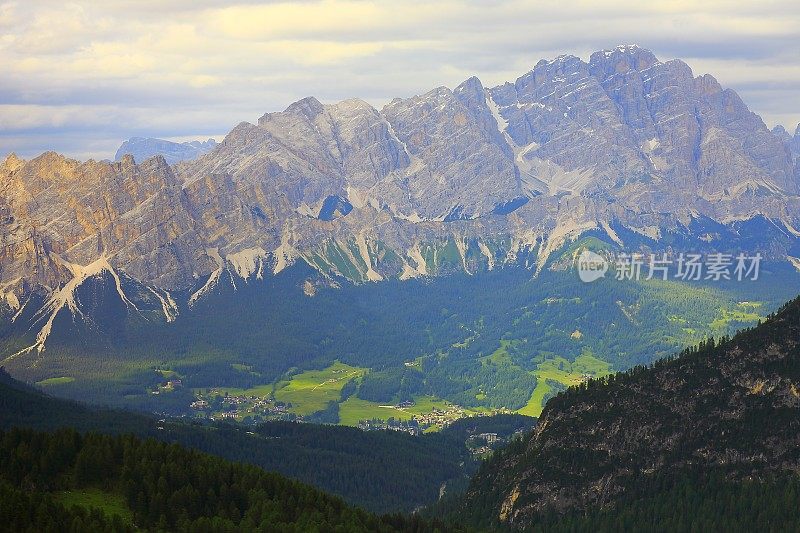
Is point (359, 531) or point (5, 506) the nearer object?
point (5, 506)

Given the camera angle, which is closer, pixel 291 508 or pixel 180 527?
pixel 180 527

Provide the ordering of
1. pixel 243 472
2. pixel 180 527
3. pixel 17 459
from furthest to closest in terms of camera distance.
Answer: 1. pixel 243 472
2. pixel 17 459
3. pixel 180 527

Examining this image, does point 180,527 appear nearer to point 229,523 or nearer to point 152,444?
point 229,523

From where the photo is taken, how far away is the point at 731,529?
193375 mm

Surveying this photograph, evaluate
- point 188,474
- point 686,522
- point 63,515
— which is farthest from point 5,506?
point 686,522

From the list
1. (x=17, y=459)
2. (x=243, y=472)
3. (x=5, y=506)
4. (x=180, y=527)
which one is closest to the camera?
(x=5, y=506)

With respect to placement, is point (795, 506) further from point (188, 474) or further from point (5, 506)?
point (5, 506)

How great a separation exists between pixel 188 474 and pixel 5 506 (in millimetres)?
35358

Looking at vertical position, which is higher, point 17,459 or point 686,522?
point 17,459

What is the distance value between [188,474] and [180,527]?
18.0 metres

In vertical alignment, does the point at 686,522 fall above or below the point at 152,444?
below

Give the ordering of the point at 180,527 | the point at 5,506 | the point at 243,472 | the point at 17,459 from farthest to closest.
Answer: the point at 243,472 → the point at 17,459 → the point at 180,527 → the point at 5,506

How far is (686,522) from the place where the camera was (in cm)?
19938

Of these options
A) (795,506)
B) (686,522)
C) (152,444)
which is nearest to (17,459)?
(152,444)
